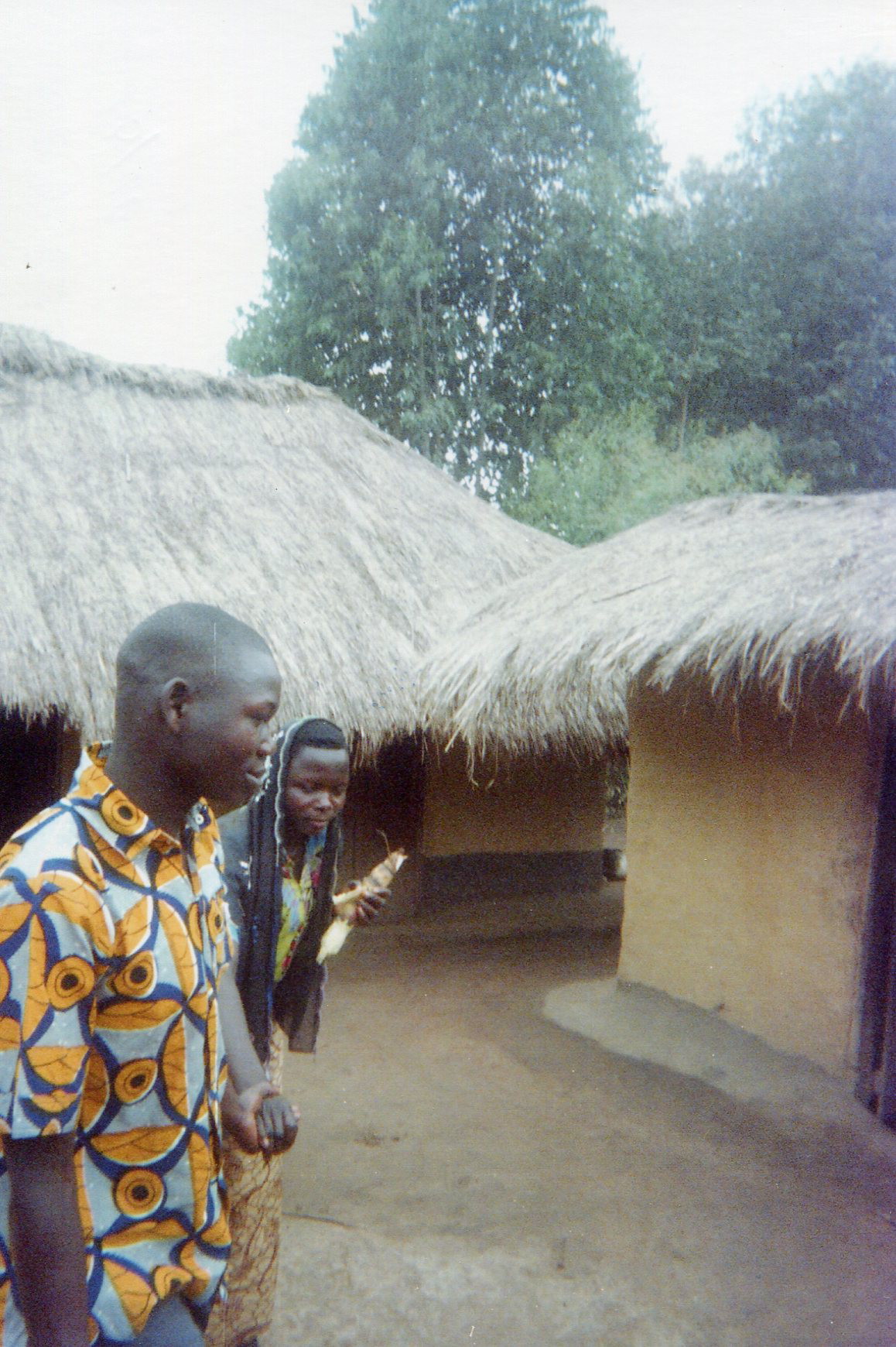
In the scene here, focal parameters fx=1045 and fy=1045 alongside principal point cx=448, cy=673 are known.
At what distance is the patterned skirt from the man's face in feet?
3.90

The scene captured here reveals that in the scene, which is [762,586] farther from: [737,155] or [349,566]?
[737,155]

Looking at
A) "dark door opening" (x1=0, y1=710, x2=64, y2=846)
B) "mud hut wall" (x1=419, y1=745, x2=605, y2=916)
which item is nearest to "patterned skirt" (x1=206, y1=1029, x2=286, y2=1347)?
"dark door opening" (x1=0, y1=710, x2=64, y2=846)

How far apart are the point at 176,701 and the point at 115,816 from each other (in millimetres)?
166

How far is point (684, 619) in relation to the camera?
15.8ft

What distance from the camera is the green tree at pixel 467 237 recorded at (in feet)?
55.8

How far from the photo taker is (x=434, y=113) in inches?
682

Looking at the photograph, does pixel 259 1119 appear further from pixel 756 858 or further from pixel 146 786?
pixel 756 858

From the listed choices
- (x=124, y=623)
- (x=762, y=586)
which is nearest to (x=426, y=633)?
(x=124, y=623)

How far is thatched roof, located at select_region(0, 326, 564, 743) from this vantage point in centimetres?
640

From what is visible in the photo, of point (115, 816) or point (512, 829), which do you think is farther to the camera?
point (512, 829)

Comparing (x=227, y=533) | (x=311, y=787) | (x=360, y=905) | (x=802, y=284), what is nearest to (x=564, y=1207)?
(x=360, y=905)

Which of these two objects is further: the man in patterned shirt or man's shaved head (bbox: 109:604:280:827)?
man's shaved head (bbox: 109:604:280:827)

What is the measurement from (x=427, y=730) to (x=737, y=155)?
16.3 metres

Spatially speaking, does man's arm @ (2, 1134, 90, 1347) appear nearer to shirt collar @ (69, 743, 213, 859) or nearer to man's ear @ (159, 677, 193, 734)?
shirt collar @ (69, 743, 213, 859)
